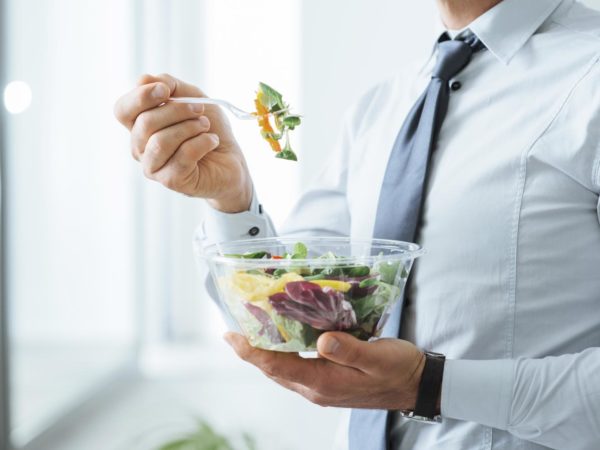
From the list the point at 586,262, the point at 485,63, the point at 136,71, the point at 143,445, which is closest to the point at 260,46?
the point at 136,71

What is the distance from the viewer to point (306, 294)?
830mm

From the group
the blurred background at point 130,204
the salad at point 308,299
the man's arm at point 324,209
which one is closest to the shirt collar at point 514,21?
the man's arm at point 324,209

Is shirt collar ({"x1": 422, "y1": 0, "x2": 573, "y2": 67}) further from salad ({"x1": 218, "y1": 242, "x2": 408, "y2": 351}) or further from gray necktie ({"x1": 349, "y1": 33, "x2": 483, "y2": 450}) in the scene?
salad ({"x1": 218, "y1": 242, "x2": 408, "y2": 351})

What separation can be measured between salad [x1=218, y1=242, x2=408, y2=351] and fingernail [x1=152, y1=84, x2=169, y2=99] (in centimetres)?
29

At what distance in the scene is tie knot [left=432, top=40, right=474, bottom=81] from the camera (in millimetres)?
1207

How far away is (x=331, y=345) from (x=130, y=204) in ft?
9.06

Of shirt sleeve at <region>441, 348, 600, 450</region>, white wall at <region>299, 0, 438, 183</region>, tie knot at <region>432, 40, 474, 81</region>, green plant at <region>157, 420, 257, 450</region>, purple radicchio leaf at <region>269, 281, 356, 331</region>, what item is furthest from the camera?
white wall at <region>299, 0, 438, 183</region>

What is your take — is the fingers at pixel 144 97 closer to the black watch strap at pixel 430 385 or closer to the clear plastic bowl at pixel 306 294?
the clear plastic bowl at pixel 306 294

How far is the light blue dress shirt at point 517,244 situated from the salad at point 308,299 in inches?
7.5

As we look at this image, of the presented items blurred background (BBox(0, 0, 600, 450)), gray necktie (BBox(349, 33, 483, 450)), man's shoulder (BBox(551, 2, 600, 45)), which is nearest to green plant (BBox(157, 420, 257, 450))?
gray necktie (BBox(349, 33, 483, 450))

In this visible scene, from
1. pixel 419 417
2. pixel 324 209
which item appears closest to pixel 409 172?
pixel 324 209

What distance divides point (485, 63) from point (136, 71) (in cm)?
247

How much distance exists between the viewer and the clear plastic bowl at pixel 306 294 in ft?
2.76

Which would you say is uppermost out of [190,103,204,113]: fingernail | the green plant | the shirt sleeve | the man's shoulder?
the man's shoulder
